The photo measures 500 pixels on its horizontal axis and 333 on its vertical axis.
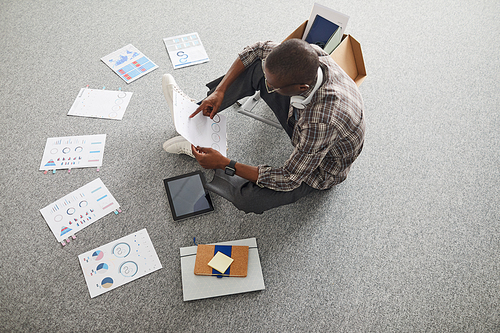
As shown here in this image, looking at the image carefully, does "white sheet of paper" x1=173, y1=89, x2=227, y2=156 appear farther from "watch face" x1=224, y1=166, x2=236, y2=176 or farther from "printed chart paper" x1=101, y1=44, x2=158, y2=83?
"printed chart paper" x1=101, y1=44, x2=158, y2=83

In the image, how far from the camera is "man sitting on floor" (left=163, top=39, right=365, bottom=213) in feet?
3.34

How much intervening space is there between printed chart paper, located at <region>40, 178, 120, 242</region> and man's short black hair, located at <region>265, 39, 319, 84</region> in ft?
3.24

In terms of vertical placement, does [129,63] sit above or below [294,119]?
below

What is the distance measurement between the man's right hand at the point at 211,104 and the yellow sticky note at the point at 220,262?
0.60 meters

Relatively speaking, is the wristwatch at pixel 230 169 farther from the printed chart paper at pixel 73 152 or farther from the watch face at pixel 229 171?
the printed chart paper at pixel 73 152

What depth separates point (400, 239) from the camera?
153cm

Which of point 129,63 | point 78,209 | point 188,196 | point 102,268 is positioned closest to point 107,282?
point 102,268

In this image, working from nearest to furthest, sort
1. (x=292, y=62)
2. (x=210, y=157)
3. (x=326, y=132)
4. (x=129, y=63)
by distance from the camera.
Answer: (x=292, y=62), (x=326, y=132), (x=210, y=157), (x=129, y=63)

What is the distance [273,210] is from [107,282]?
0.77 metres

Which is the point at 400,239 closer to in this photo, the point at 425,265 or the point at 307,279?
the point at 425,265

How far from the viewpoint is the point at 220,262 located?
1356mm

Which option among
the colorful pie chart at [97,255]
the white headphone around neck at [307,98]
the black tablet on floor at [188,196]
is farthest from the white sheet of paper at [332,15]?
the colorful pie chart at [97,255]

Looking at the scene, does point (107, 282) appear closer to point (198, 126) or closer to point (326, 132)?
point (198, 126)

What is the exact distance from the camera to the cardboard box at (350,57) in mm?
1485
